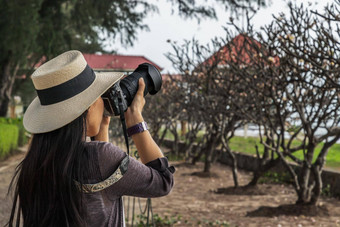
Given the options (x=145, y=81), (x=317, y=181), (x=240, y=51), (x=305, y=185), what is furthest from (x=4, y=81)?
(x=145, y=81)

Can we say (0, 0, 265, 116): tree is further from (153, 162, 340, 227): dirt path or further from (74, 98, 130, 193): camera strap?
(74, 98, 130, 193): camera strap

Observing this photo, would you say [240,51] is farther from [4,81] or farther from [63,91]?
[4,81]

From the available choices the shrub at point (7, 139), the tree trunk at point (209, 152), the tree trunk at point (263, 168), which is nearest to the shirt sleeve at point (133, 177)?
the tree trunk at point (263, 168)

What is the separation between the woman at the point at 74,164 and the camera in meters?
1.70

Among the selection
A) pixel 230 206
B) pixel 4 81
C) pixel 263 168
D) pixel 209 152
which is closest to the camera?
pixel 230 206

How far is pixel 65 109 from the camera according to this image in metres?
1.73

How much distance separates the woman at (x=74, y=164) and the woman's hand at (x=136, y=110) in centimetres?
11

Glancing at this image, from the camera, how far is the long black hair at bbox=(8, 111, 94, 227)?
1.68 metres

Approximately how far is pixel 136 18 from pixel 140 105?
1237 cm

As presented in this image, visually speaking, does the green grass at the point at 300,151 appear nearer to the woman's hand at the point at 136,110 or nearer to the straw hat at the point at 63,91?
the woman's hand at the point at 136,110

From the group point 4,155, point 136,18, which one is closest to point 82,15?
point 136,18

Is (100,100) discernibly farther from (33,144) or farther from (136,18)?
(136,18)

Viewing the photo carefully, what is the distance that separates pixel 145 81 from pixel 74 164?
0.50 meters

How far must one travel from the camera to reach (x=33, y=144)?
175cm
